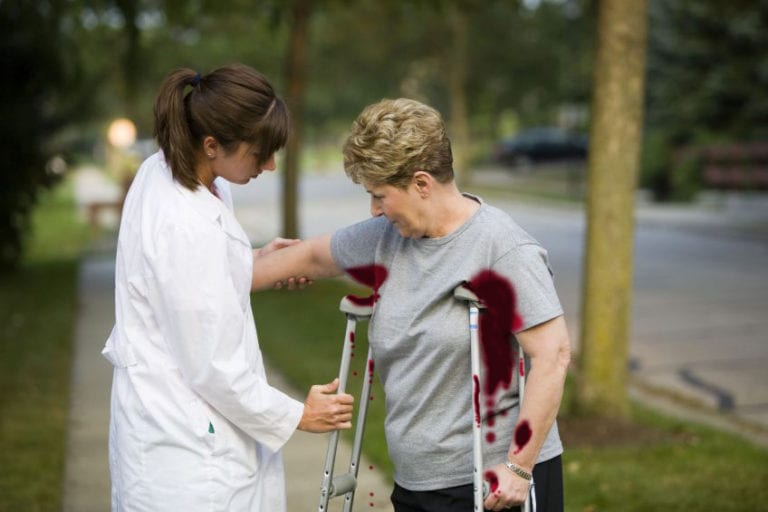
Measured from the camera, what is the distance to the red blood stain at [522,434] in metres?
2.98

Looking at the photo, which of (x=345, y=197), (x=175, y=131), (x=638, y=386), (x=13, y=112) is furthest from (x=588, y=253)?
(x=345, y=197)

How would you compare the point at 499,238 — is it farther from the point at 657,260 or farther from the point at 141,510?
the point at 657,260

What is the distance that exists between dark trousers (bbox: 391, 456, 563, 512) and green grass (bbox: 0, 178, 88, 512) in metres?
3.23

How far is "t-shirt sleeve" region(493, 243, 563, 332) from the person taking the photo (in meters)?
2.92

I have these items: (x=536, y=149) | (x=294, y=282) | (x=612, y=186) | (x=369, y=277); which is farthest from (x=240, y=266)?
(x=536, y=149)

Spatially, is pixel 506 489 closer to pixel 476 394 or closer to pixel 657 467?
pixel 476 394

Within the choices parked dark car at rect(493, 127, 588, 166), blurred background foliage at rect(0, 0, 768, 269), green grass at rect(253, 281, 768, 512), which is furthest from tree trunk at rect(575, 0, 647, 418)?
parked dark car at rect(493, 127, 588, 166)

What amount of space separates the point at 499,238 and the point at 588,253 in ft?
14.1

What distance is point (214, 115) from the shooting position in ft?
9.31

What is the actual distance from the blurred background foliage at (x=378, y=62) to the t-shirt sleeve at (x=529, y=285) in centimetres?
301

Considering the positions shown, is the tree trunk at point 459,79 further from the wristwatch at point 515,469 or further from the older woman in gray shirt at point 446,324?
the wristwatch at point 515,469

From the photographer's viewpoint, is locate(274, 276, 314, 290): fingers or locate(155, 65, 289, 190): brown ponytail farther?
locate(274, 276, 314, 290): fingers

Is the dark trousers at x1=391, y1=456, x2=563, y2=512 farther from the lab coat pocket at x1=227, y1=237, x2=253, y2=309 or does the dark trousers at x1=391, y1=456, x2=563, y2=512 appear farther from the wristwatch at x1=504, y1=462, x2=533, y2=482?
the lab coat pocket at x1=227, y1=237, x2=253, y2=309

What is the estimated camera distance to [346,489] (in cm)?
343
